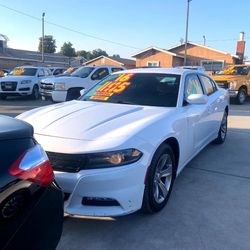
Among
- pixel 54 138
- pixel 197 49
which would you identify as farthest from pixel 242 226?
pixel 197 49

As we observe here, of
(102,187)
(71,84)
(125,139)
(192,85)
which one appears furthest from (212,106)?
(71,84)

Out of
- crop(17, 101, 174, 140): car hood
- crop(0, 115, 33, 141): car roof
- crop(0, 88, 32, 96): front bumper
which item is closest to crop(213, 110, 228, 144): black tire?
crop(17, 101, 174, 140): car hood

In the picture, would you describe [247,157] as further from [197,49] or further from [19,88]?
[197,49]

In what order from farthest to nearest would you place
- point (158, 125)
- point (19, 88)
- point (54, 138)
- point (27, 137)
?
point (19, 88) → point (158, 125) → point (54, 138) → point (27, 137)

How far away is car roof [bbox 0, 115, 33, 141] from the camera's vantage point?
192 cm

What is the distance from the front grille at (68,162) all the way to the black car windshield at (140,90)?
166 centimetres

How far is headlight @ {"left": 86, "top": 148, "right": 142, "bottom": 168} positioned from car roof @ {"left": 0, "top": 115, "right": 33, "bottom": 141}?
92 cm

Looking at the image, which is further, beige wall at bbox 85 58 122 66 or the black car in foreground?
beige wall at bbox 85 58 122 66

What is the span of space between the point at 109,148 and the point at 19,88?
44.3 feet

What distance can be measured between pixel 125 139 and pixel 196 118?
1804 mm

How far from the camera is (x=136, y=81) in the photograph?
4.80 meters

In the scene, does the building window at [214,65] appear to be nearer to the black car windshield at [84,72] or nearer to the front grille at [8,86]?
→ the black car windshield at [84,72]

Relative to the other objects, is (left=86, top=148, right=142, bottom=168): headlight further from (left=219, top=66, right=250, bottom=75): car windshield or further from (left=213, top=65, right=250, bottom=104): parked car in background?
(left=219, top=66, right=250, bottom=75): car windshield

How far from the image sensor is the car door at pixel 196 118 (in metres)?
4.39
